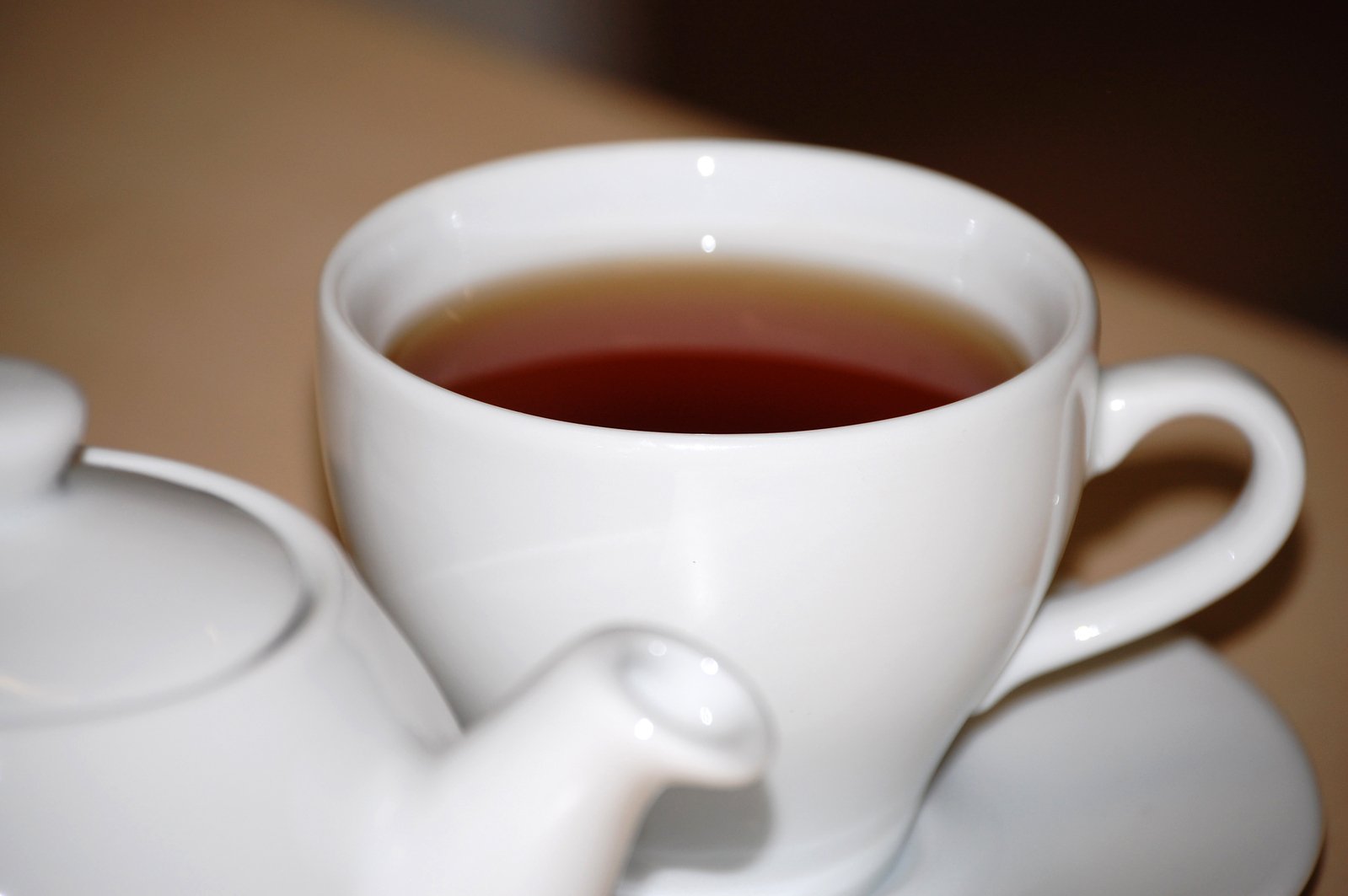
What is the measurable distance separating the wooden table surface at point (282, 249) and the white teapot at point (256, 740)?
38 centimetres

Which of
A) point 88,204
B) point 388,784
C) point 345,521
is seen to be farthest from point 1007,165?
point 388,784

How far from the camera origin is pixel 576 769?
355 millimetres

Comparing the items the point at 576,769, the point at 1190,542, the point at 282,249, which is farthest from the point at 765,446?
the point at 282,249

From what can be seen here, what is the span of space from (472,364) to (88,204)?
0.56m

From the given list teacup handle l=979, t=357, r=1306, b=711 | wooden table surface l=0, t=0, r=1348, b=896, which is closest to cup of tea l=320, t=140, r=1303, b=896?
teacup handle l=979, t=357, r=1306, b=711

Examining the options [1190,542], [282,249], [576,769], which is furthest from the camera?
[282,249]

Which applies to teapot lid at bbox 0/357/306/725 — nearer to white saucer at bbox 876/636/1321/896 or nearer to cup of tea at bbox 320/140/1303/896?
cup of tea at bbox 320/140/1303/896

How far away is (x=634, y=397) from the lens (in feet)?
2.03

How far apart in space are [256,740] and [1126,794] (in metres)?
0.36

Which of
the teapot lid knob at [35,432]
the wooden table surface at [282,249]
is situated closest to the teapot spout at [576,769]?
the teapot lid knob at [35,432]

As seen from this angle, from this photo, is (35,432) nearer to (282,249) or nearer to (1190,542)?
(1190,542)

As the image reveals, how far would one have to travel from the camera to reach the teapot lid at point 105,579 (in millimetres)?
369

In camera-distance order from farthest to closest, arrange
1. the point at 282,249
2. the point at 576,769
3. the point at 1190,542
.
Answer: the point at 282,249, the point at 1190,542, the point at 576,769

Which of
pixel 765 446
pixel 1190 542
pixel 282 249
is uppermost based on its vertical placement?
pixel 765 446
